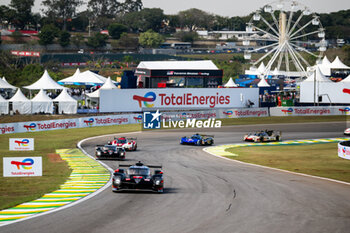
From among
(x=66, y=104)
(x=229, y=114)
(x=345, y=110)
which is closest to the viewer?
(x=66, y=104)

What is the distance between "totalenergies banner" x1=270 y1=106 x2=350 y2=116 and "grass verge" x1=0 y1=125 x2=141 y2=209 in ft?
68.3

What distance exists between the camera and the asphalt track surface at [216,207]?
15938mm

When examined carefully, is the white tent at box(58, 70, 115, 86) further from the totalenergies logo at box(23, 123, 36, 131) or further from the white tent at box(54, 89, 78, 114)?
the totalenergies logo at box(23, 123, 36, 131)

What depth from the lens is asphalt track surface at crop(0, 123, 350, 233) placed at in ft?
52.3

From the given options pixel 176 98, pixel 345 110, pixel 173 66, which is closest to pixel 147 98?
pixel 176 98

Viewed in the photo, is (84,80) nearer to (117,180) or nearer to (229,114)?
(229,114)

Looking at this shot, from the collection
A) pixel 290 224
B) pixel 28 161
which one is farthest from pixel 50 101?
pixel 290 224

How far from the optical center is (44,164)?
33.2 metres

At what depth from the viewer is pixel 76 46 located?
168500 mm

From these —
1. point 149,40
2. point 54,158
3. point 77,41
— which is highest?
point 149,40

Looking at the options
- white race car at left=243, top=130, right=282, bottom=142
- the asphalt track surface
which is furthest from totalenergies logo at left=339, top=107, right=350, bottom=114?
the asphalt track surface

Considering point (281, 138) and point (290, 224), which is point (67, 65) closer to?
point (281, 138)

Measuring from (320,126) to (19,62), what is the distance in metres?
72.6

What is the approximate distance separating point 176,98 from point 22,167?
44.7 meters
